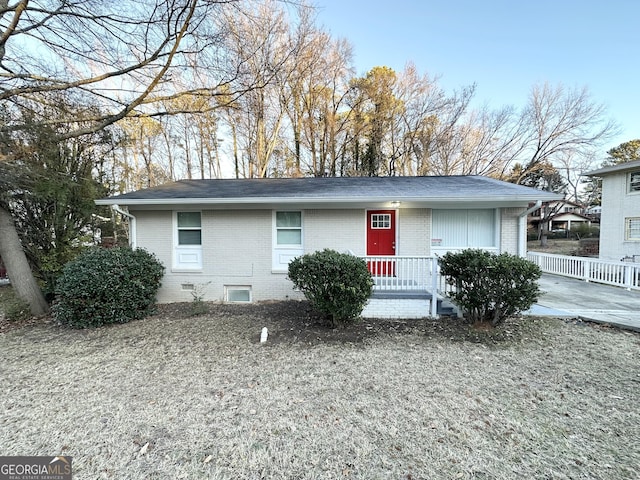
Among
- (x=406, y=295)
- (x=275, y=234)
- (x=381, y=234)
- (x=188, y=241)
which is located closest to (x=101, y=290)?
(x=188, y=241)

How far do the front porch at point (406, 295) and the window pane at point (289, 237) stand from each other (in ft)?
7.07

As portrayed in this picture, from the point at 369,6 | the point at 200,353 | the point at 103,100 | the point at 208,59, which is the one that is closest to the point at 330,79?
the point at 369,6

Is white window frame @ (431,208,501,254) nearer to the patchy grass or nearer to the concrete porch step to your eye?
the concrete porch step

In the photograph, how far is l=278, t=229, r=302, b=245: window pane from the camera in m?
7.48

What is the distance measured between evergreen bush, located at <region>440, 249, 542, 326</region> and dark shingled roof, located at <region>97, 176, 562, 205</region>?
186 centimetres

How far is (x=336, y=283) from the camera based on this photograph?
500 centimetres

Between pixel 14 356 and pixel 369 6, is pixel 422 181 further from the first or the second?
pixel 14 356

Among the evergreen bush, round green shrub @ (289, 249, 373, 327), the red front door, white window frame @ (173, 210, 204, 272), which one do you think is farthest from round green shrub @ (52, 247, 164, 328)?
the evergreen bush

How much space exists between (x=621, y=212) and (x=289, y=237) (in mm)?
16476

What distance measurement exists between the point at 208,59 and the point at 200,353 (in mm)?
7386

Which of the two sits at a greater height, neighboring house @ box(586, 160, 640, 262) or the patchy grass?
neighboring house @ box(586, 160, 640, 262)

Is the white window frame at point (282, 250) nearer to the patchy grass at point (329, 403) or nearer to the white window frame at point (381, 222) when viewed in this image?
the white window frame at point (381, 222)

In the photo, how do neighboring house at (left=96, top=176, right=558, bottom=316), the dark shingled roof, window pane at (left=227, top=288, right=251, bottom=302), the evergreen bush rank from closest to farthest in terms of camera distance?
the evergreen bush → the dark shingled roof → neighboring house at (left=96, top=176, right=558, bottom=316) → window pane at (left=227, top=288, right=251, bottom=302)

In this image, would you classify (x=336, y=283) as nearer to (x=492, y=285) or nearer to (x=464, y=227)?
(x=492, y=285)
